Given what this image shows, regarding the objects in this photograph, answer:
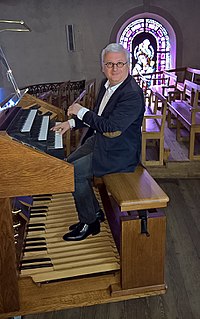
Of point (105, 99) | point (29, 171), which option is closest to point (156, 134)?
point (105, 99)

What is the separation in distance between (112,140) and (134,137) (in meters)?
0.13

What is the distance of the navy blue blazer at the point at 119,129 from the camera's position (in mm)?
1892

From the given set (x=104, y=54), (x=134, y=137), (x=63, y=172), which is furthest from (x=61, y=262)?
(x=104, y=54)

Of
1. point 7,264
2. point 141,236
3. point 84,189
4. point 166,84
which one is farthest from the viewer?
point 166,84

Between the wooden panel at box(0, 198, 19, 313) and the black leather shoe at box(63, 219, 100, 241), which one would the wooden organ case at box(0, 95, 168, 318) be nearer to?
the wooden panel at box(0, 198, 19, 313)

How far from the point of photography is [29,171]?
1521 mm

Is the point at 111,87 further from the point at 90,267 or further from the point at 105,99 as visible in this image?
the point at 90,267

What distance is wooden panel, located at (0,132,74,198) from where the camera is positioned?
58.0 inches

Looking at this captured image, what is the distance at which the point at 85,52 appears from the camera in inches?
284

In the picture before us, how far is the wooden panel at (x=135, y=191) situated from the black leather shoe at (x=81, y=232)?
33 cm

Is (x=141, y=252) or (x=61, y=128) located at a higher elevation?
(x=61, y=128)

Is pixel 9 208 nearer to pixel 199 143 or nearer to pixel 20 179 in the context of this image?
pixel 20 179

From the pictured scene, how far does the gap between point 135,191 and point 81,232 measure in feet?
1.65

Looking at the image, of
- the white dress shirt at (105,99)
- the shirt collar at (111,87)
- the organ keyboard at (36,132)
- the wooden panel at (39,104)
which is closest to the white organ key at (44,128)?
the organ keyboard at (36,132)
